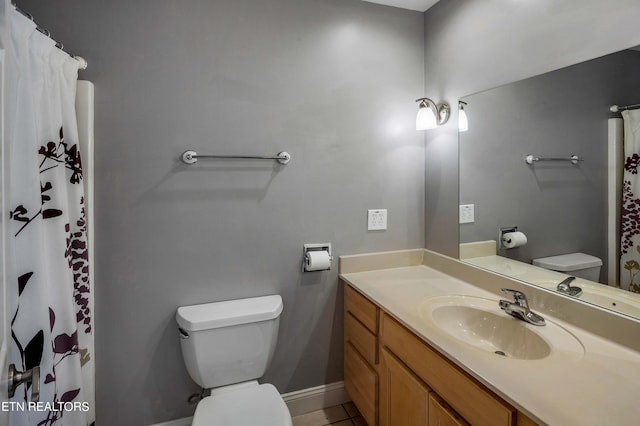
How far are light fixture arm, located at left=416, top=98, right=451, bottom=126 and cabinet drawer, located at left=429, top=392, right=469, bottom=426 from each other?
4.66ft

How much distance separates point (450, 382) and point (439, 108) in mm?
1463

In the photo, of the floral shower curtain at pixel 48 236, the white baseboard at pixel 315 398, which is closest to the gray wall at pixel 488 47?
the white baseboard at pixel 315 398

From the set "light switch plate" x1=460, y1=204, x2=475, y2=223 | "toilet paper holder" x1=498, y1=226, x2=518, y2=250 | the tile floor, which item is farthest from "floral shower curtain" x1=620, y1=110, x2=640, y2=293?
the tile floor

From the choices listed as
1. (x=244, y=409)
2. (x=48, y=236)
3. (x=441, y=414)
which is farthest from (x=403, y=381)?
(x=48, y=236)

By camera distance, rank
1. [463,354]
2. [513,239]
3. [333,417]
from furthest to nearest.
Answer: [333,417] < [513,239] < [463,354]

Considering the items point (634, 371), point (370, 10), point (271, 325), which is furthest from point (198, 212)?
point (634, 371)

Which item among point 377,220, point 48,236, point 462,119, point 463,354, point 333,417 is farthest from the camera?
point 377,220

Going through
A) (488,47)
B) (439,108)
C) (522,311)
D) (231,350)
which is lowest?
(231,350)

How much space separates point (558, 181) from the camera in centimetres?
131

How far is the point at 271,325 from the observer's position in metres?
1.56

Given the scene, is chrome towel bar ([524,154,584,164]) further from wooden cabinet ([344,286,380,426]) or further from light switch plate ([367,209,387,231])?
wooden cabinet ([344,286,380,426])

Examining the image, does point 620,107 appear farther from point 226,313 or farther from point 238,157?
point 226,313

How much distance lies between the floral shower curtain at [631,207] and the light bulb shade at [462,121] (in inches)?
26.6

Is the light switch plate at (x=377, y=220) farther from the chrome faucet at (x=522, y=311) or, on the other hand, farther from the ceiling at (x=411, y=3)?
the ceiling at (x=411, y=3)
